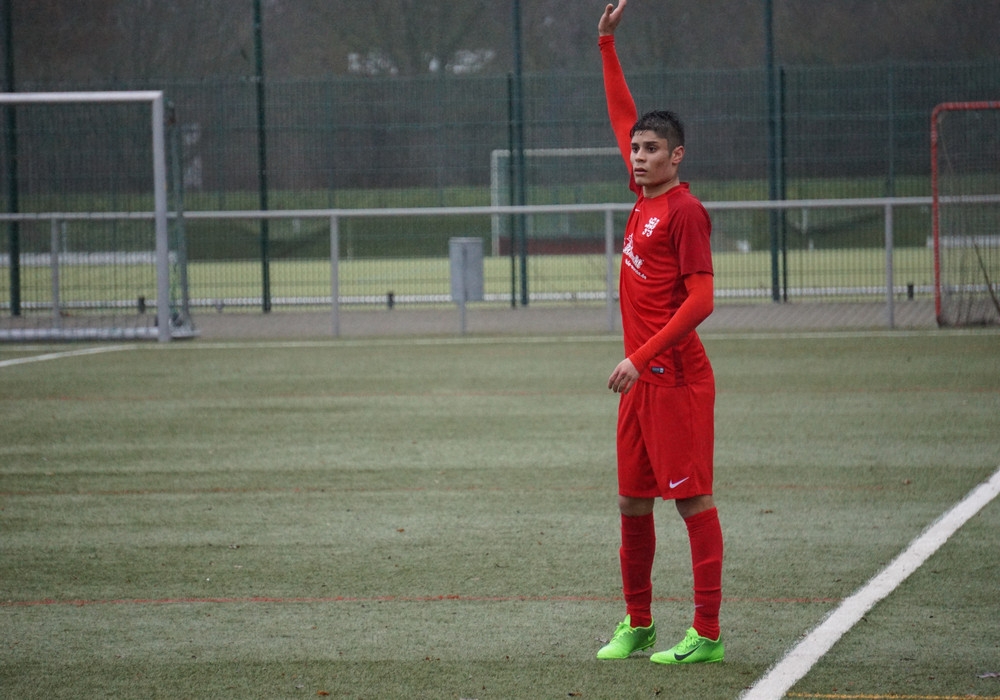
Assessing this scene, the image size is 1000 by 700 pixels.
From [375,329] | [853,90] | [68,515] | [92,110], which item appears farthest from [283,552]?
[853,90]

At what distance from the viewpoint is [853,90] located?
17.9 m

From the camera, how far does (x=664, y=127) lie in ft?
12.9

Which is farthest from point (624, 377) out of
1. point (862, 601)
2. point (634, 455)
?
point (862, 601)

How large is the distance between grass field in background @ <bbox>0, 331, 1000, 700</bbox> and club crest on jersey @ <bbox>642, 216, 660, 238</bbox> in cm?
133

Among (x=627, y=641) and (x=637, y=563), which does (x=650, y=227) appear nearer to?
(x=637, y=563)

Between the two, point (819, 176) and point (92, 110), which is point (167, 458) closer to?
point (92, 110)

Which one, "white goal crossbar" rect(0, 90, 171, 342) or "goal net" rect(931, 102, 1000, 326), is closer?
"white goal crossbar" rect(0, 90, 171, 342)

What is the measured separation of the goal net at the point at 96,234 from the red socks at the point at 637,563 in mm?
10872

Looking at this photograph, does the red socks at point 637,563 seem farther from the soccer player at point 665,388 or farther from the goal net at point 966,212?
the goal net at point 966,212

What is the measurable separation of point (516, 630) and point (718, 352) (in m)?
8.36

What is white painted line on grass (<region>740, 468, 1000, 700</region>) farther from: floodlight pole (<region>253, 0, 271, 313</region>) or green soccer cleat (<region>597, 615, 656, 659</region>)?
floodlight pole (<region>253, 0, 271, 313</region>)

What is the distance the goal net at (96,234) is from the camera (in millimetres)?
→ 14336

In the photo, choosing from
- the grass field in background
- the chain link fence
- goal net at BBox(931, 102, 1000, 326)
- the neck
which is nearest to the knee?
the grass field in background

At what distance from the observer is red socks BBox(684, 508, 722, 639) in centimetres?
396
